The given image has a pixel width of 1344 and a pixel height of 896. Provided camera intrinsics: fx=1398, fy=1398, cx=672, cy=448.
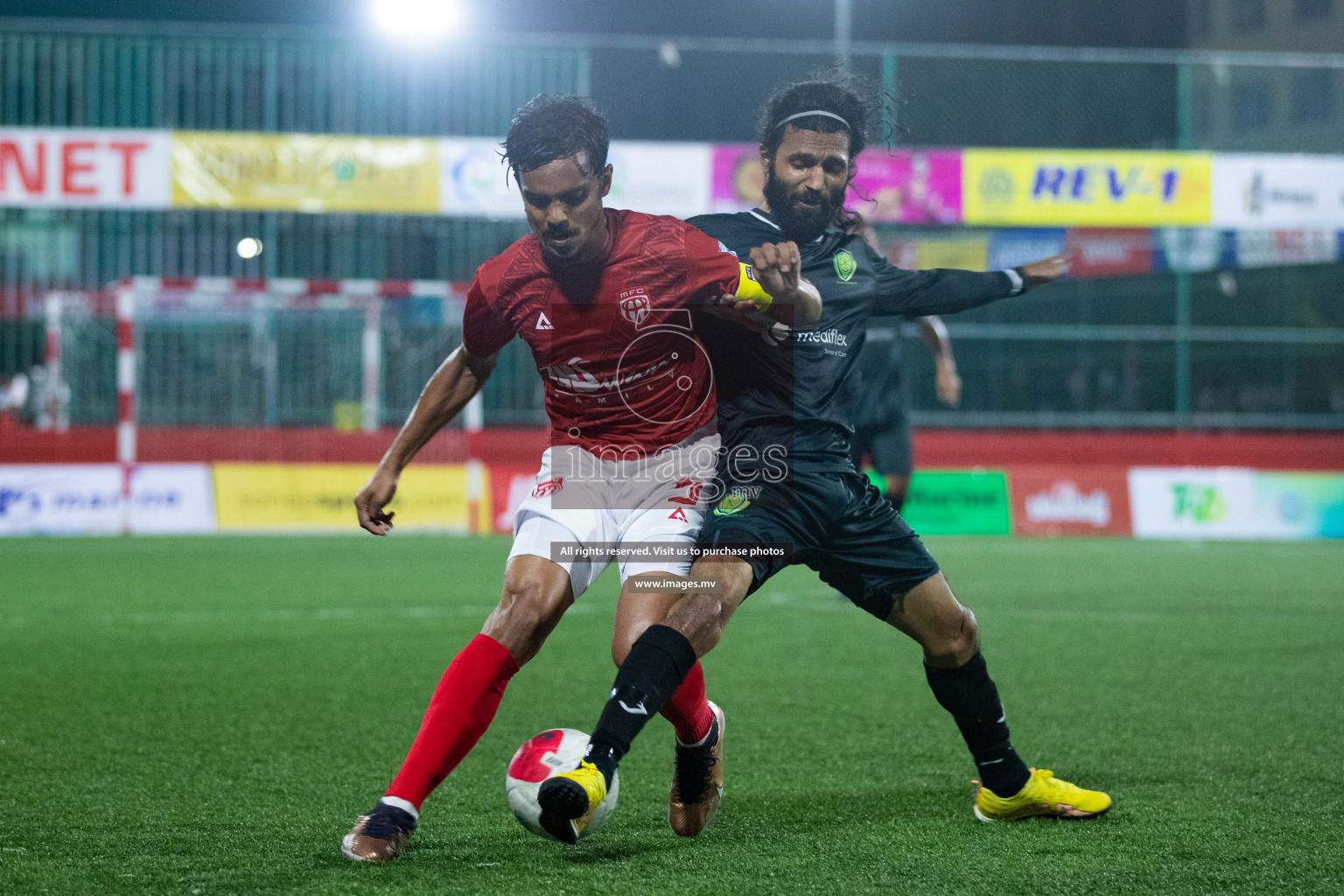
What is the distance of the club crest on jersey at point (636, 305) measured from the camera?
368 cm

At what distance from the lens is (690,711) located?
3.70 m

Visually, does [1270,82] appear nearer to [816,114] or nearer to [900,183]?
[900,183]

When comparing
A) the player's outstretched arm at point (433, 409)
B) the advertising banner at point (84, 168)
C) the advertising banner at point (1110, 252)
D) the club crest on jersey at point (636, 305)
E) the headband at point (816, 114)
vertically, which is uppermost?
the advertising banner at point (84, 168)

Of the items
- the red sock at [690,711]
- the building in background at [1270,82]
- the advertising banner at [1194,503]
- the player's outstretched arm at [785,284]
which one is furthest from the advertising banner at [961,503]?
the player's outstretched arm at [785,284]

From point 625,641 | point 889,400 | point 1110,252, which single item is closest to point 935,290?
point 625,641

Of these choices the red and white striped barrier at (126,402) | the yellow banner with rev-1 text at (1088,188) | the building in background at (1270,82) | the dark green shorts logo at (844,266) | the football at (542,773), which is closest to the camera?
the football at (542,773)

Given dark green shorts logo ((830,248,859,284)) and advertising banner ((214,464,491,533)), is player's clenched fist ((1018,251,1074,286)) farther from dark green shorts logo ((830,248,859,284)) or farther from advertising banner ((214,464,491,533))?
advertising banner ((214,464,491,533))

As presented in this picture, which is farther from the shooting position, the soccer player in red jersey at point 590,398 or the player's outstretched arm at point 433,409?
the player's outstretched arm at point 433,409

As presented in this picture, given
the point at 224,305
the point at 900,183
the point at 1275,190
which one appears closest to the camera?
the point at 224,305

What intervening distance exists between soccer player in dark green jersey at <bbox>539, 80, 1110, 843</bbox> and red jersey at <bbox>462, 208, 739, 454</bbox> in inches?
5.4

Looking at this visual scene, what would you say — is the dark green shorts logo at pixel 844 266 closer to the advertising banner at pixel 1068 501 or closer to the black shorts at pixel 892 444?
the black shorts at pixel 892 444

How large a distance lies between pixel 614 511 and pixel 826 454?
0.60 metres

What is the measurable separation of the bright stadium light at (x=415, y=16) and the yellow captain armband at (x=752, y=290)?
65.5 feet

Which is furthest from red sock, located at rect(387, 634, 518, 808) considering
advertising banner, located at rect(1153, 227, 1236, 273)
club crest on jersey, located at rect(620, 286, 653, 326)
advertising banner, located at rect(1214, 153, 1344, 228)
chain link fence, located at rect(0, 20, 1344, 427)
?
advertising banner, located at rect(1214, 153, 1344, 228)
